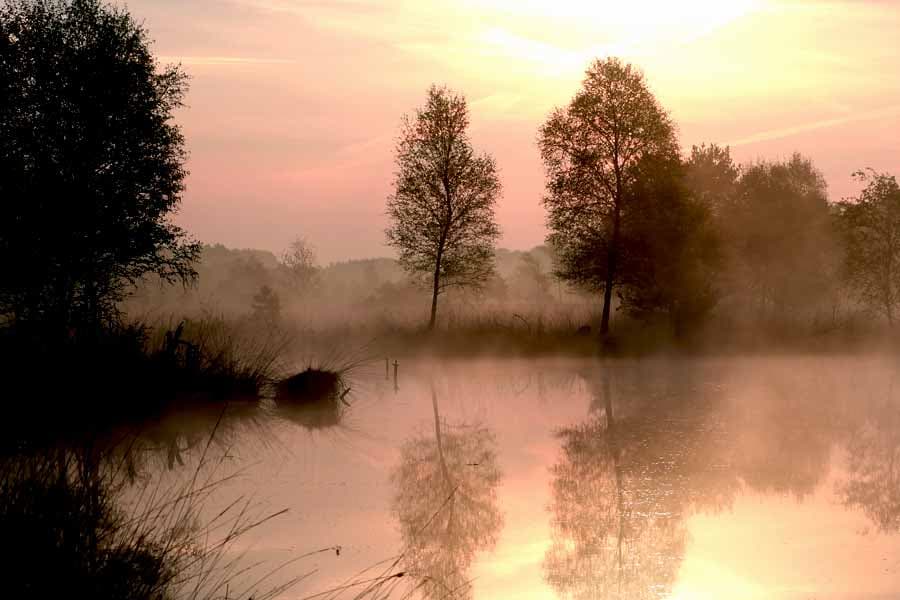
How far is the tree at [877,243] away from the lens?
40.7 m

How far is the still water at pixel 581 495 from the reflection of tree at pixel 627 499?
0.03 meters

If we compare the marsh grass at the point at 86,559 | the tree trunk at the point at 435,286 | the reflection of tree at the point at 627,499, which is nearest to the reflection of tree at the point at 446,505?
the reflection of tree at the point at 627,499

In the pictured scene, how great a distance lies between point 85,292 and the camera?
24141mm

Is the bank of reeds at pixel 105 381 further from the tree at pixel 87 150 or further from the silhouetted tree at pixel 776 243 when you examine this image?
the silhouetted tree at pixel 776 243

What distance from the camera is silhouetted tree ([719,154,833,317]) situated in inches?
1859

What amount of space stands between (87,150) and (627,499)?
21.8 m

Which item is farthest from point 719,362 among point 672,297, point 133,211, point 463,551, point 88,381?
point 463,551

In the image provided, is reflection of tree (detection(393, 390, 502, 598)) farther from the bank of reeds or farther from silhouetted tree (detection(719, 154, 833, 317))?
silhouetted tree (detection(719, 154, 833, 317))

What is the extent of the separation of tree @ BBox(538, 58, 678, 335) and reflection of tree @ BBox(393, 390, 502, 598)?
21.8 meters

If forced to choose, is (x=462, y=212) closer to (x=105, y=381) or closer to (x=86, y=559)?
(x=105, y=381)

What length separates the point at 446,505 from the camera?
952 centimetres

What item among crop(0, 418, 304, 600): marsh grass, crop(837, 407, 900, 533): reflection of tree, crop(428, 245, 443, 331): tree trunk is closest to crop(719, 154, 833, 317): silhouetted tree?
crop(428, 245, 443, 331): tree trunk

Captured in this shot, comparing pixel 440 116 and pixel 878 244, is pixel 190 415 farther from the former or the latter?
pixel 878 244

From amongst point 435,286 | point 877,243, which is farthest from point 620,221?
point 877,243
